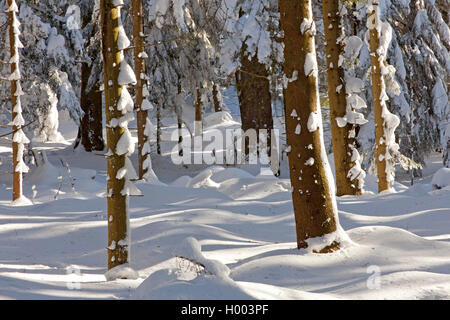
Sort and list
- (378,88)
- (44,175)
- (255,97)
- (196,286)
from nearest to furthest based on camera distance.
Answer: (196,286) < (378,88) < (255,97) < (44,175)

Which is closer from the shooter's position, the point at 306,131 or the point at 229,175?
the point at 306,131

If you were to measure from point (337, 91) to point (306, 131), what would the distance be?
4.15 metres

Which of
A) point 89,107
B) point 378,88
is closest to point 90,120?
point 89,107

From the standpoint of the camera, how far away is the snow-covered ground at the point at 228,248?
474cm

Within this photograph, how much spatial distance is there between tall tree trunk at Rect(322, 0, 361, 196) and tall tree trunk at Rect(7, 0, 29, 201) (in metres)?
8.23

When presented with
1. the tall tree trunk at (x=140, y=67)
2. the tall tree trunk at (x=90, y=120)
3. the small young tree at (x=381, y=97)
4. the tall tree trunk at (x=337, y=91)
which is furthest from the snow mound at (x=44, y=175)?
the small young tree at (x=381, y=97)

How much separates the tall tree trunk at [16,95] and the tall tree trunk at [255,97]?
19.7ft

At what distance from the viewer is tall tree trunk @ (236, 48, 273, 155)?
14641 millimetres

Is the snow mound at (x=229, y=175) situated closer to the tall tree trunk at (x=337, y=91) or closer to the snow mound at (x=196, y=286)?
the tall tree trunk at (x=337, y=91)

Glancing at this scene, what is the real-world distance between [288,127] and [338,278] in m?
1.87

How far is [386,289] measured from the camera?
4.96 metres

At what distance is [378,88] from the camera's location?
12.1 m

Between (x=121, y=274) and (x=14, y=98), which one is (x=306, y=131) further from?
(x=14, y=98)
